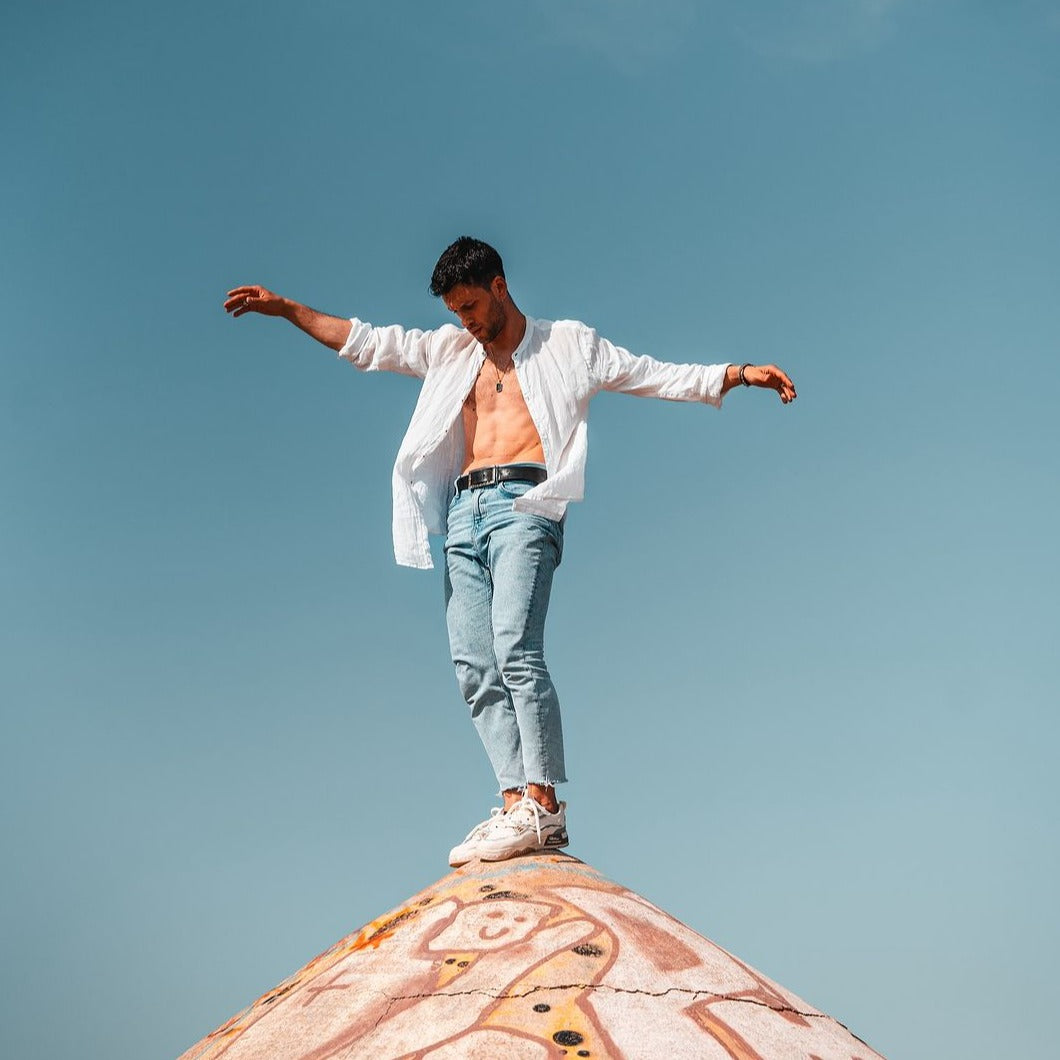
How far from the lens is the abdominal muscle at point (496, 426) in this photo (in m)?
7.38

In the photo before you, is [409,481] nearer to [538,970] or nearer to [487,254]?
[487,254]

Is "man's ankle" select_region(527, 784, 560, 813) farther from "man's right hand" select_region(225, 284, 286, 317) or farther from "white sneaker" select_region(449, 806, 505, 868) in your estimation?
"man's right hand" select_region(225, 284, 286, 317)

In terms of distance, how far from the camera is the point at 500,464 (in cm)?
730

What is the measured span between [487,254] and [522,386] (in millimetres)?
832

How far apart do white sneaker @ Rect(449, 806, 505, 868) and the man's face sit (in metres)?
2.90

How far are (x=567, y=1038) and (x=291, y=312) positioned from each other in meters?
4.79

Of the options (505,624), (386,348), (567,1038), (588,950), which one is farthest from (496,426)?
(567,1038)

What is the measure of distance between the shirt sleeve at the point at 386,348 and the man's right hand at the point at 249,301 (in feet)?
1.75

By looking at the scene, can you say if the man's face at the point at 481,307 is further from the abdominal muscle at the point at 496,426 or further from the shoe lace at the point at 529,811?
the shoe lace at the point at 529,811

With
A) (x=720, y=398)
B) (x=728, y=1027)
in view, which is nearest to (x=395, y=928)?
(x=728, y=1027)

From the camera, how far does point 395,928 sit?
6.27 m

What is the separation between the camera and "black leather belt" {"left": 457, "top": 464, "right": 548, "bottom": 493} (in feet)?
23.7

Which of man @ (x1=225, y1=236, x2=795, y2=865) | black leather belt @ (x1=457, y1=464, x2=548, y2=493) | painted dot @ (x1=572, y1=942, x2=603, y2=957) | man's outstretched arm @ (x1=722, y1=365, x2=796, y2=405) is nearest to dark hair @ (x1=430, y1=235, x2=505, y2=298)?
man @ (x1=225, y1=236, x2=795, y2=865)

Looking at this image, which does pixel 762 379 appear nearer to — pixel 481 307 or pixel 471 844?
pixel 481 307
